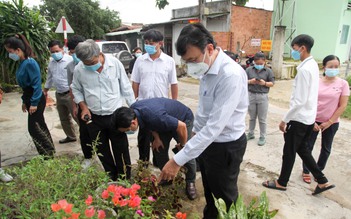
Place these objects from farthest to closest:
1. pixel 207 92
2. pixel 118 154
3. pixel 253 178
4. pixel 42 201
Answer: pixel 253 178 < pixel 118 154 < pixel 207 92 < pixel 42 201

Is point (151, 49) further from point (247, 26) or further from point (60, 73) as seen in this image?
point (247, 26)

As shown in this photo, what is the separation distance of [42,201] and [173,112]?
136 centimetres

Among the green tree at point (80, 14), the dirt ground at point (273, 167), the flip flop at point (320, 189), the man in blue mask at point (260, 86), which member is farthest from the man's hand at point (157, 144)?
the green tree at point (80, 14)

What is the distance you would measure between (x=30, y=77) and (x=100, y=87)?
102 cm

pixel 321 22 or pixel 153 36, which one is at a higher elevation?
pixel 321 22

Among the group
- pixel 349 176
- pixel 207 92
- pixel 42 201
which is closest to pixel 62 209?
pixel 42 201

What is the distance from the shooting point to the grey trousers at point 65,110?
3906 millimetres

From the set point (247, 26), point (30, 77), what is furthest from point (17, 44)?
point (247, 26)

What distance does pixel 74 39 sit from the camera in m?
3.25

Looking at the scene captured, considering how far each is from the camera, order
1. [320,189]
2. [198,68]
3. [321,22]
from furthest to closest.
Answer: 1. [321,22]
2. [320,189]
3. [198,68]

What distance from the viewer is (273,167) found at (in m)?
3.45

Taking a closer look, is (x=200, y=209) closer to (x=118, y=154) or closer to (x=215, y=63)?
(x=118, y=154)

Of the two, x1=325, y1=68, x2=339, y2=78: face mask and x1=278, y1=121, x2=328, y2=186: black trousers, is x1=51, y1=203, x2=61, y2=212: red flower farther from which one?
x1=325, y1=68, x2=339, y2=78: face mask

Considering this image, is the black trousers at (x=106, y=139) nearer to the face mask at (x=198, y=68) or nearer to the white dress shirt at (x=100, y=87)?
the white dress shirt at (x=100, y=87)
